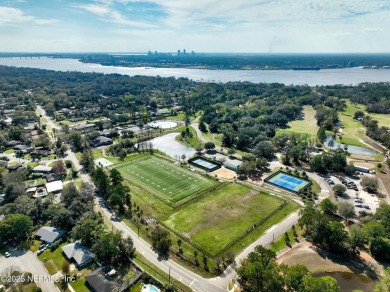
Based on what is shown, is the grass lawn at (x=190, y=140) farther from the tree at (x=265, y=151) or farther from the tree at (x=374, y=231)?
the tree at (x=374, y=231)

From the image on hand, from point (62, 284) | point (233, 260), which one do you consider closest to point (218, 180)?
point (233, 260)

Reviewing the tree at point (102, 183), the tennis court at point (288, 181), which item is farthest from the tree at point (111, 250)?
the tennis court at point (288, 181)

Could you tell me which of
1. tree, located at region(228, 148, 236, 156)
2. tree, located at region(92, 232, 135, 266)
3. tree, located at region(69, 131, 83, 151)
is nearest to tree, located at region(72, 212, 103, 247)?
tree, located at region(92, 232, 135, 266)

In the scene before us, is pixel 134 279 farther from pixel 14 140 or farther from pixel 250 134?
pixel 14 140

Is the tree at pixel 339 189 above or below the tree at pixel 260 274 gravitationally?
below

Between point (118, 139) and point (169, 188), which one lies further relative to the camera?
point (118, 139)
